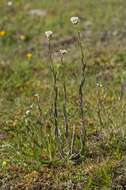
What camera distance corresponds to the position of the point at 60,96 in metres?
5.91

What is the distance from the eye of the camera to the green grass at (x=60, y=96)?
4285 mm

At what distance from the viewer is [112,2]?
28.8ft

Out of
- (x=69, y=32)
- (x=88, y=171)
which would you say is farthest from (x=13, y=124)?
(x=69, y=32)

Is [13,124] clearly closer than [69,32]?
Yes

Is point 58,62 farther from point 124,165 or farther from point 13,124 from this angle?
point 124,165

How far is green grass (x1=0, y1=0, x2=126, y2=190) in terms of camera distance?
4.29 m

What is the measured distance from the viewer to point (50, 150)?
173 inches

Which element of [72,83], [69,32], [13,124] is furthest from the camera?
[69,32]

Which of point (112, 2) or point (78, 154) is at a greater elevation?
point (112, 2)

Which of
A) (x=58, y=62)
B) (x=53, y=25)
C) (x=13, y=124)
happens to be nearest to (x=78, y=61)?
(x=58, y=62)

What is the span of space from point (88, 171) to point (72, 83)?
6.98 feet

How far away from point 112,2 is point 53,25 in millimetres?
1092

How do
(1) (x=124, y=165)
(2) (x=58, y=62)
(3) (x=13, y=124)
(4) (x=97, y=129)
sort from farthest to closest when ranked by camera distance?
(2) (x=58, y=62)
(3) (x=13, y=124)
(4) (x=97, y=129)
(1) (x=124, y=165)

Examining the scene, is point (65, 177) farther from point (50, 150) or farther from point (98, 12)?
point (98, 12)
